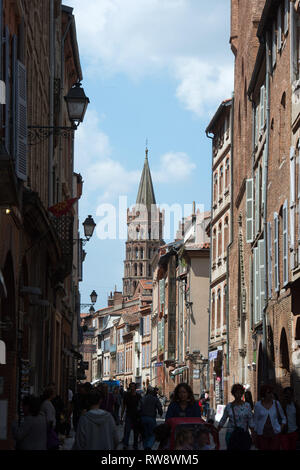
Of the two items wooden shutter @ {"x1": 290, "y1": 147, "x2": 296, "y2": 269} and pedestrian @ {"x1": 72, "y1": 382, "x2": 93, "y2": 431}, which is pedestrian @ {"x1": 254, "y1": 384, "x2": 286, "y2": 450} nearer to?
pedestrian @ {"x1": 72, "y1": 382, "x2": 93, "y2": 431}

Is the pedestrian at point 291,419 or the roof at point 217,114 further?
the roof at point 217,114

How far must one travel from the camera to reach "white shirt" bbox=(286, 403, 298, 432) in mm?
15891

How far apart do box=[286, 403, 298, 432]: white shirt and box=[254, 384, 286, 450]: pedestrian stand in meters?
1.41

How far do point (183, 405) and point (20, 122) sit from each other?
630 centimetres

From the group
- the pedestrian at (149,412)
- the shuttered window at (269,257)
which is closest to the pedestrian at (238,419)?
the pedestrian at (149,412)

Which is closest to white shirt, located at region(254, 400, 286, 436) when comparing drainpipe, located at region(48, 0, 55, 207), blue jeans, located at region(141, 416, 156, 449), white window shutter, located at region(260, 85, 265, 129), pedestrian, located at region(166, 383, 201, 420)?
pedestrian, located at region(166, 383, 201, 420)

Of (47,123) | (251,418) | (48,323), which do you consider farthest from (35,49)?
(251,418)

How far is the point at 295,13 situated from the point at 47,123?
7186 mm

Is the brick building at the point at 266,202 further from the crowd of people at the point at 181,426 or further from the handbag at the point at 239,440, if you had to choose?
the handbag at the point at 239,440

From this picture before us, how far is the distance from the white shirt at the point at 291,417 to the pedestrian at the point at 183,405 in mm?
3397

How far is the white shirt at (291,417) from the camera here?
15.9 meters

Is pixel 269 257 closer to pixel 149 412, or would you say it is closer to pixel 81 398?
pixel 81 398

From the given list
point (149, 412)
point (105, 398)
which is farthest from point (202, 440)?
point (105, 398)

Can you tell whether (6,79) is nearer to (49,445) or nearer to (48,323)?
(49,445)
